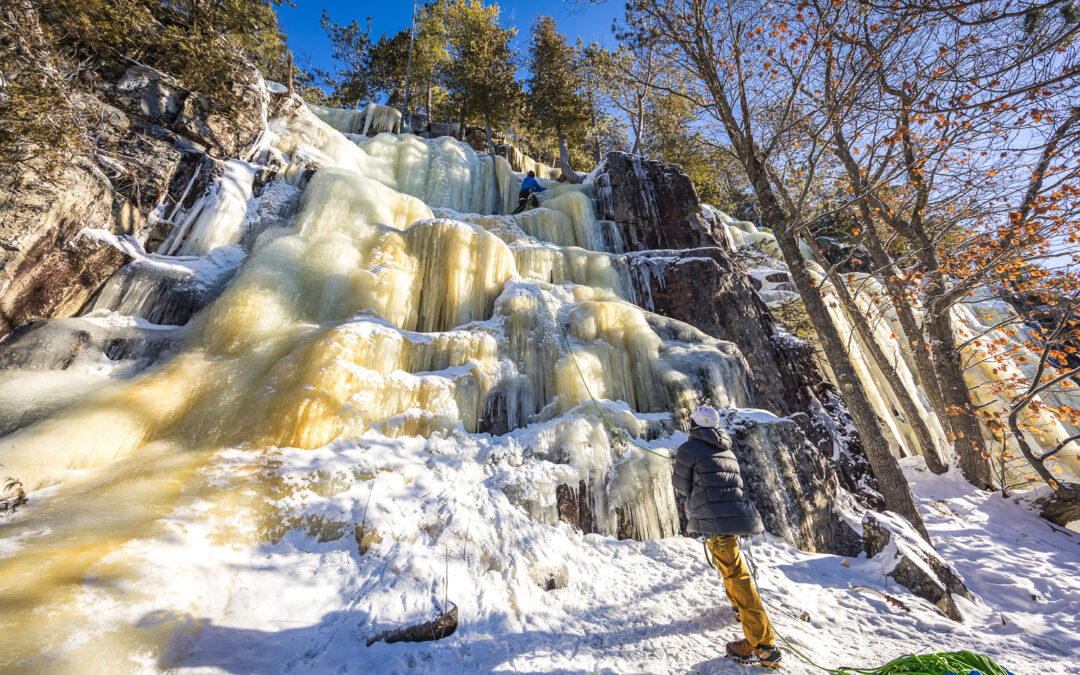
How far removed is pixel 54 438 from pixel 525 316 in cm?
459

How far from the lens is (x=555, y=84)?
16.2 m

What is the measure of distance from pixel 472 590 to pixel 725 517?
6.14 ft

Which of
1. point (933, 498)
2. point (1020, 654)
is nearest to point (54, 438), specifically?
point (1020, 654)

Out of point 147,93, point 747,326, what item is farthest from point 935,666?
point 147,93

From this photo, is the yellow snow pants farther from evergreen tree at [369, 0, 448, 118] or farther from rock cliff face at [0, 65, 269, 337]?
evergreen tree at [369, 0, 448, 118]

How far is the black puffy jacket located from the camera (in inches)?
105

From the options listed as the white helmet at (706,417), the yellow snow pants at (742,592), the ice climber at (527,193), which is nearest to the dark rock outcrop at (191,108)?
the ice climber at (527,193)

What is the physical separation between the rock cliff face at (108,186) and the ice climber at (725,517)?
721 centimetres

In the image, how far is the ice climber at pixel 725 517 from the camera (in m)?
2.40

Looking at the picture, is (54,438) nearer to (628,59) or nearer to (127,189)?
(127,189)

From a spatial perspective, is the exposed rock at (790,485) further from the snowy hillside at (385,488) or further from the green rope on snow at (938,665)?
the green rope on snow at (938,665)

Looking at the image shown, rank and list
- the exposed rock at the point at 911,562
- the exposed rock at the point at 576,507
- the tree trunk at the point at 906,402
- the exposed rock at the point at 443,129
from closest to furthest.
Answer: the exposed rock at the point at 911,562 → the exposed rock at the point at 576,507 → the tree trunk at the point at 906,402 → the exposed rock at the point at 443,129

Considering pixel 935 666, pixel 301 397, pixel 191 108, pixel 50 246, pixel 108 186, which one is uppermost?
pixel 191 108

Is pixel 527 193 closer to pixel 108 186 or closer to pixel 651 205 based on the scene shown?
pixel 651 205
